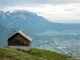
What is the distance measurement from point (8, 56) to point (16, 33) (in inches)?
969

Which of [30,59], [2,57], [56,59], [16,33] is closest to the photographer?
[2,57]

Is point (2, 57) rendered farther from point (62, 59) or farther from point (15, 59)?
point (62, 59)

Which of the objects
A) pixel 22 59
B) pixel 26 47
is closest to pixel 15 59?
pixel 22 59

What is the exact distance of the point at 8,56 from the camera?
48.5 m

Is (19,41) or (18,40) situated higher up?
(18,40)

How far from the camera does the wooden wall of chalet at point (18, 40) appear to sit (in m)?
73.3

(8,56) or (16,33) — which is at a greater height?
(16,33)

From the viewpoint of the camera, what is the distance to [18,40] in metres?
73.6

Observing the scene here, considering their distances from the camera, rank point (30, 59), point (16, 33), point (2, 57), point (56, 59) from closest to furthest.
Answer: point (2, 57) < point (30, 59) < point (56, 59) < point (16, 33)

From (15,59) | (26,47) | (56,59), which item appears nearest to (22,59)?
(15,59)

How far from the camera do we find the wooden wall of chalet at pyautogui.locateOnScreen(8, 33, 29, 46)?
7331 cm

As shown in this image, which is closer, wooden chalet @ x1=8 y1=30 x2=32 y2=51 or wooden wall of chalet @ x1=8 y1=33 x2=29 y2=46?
wooden chalet @ x1=8 y1=30 x2=32 y2=51

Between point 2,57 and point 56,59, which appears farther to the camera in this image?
point 56,59

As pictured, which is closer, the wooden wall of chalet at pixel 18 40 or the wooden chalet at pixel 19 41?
the wooden chalet at pixel 19 41
